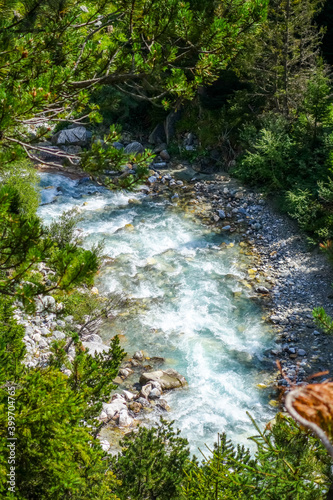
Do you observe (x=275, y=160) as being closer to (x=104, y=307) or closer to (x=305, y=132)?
(x=305, y=132)

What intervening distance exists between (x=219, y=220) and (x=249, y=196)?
166cm

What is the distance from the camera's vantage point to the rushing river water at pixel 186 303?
23.9 feet

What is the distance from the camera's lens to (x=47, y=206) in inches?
535

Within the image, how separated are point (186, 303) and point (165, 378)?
249cm

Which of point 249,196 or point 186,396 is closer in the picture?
point 186,396

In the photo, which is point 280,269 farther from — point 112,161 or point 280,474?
point 112,161

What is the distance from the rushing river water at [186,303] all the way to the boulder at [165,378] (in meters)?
0.19

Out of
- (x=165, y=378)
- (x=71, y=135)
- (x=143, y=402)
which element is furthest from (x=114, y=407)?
(x=71, y=135)

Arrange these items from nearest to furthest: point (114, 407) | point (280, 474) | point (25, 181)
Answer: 1. point (280, 474)
2. point (114, 407)
3. point (25, 181)

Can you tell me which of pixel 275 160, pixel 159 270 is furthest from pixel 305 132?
pixel 159 270

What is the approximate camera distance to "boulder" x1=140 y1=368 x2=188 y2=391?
754 cm

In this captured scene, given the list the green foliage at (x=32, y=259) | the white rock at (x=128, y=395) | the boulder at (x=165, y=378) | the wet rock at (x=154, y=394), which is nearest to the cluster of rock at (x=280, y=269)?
the boulder at (x=165, y=378)

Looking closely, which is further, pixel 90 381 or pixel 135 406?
pixel 135 406

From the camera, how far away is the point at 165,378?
7676 mm
